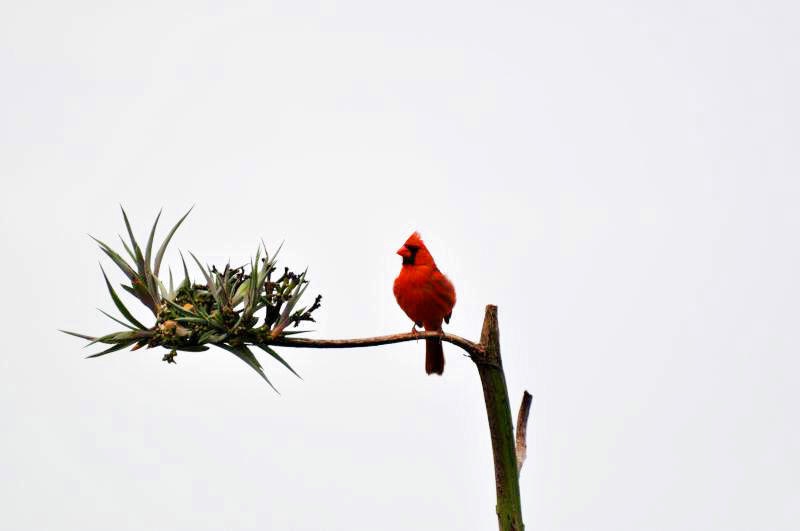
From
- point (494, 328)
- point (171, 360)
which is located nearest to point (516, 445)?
point (494, 328)

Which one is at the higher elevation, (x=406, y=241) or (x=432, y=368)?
(x=406, y=241)

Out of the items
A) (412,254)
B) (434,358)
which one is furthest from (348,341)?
(434,358)

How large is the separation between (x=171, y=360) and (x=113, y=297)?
56 centimetres

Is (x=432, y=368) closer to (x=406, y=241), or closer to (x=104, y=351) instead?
(x=406, y=241)

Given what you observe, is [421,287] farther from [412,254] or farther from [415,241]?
[415,241]

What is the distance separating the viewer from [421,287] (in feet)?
26.7

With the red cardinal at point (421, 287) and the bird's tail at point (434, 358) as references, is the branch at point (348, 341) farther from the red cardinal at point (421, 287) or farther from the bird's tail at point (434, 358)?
the bird's tail at point (434, 358)

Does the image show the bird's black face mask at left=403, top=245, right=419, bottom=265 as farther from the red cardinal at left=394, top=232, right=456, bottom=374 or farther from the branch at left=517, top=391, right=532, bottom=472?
the branch at left=517, top=391, right=532, bottom=472

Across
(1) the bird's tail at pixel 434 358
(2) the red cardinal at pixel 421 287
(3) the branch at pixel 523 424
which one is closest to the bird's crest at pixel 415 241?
(2) the red cardinal at pixel 421 287

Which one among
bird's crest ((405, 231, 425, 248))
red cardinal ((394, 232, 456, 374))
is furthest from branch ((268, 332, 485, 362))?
bird's crest ((405, 231, 425, 248))

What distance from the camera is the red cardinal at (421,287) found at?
813cm

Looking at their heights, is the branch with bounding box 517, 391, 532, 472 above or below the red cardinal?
below

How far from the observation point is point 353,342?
6.09 metres

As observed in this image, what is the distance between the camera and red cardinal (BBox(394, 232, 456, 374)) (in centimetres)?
813
